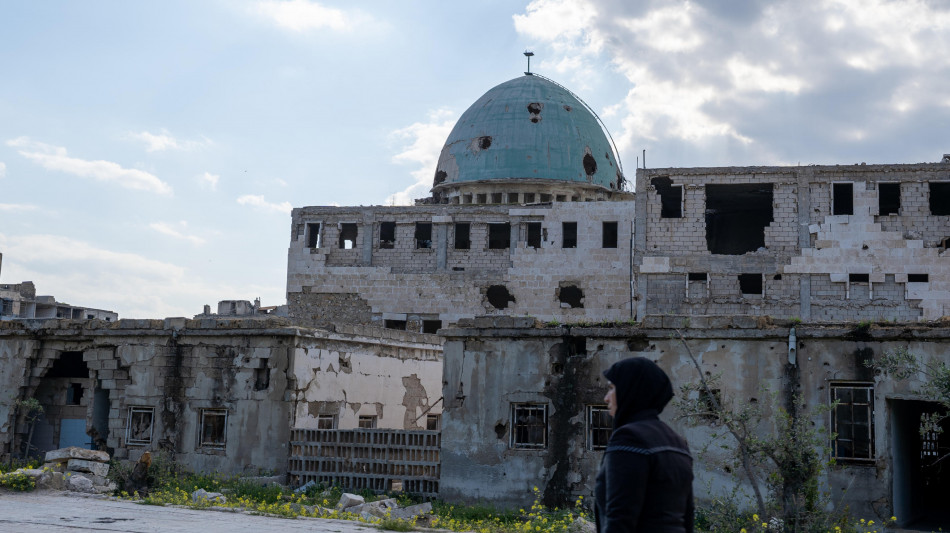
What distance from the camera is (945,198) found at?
1256 inches

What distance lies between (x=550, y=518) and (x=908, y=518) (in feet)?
19.1

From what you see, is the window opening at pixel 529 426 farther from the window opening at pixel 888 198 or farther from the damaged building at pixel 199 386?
the window opening at pixel 888 198

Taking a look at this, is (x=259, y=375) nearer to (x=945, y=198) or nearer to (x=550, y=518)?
(x=550, y=518)

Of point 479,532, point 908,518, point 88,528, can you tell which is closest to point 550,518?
point 479,532

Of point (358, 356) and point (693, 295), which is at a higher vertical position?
point (693, 295)

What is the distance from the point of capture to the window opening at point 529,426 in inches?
652

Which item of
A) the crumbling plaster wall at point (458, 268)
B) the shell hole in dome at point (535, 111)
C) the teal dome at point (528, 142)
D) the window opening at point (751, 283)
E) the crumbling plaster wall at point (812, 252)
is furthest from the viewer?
the shell hole in dome at point (535, 111)

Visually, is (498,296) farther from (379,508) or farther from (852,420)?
(852,420)

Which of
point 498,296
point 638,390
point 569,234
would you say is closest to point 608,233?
point 569,234

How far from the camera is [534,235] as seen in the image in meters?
36.6

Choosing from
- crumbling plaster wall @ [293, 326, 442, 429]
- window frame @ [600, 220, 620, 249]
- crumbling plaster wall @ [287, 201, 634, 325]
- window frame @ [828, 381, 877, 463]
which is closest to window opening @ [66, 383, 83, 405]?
crumbling plaster wall @ [293, 326, 442, 429]

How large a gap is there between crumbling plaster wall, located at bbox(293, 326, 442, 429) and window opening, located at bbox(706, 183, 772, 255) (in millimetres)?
14038

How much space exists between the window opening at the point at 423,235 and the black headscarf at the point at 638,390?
33.1 metres

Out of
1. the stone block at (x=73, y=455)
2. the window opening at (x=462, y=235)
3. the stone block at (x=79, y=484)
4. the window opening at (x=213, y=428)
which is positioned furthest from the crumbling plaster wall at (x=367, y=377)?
the window opening at (x=462, y=235)
